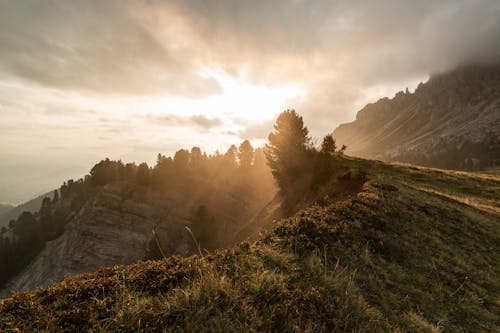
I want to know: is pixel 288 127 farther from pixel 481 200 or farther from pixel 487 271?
pixel 487 271

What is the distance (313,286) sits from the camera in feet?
17.3

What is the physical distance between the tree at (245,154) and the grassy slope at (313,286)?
104 meters

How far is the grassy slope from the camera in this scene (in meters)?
3.86

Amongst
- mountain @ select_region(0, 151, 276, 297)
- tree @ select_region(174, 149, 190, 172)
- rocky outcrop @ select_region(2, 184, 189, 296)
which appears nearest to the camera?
rocky outcrop @ select_region(2, 184, 189, 296)

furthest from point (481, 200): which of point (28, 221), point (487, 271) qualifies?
point (28, 221)

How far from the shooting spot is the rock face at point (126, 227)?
64625 mm

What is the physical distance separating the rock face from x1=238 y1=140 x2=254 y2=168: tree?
23.3 meters

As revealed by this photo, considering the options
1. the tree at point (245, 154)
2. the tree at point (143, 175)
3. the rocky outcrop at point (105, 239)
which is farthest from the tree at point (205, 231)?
the tree at point (245, 154)

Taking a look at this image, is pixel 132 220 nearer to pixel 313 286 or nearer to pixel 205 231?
pixel 205 231

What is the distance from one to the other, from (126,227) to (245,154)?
62.9 m

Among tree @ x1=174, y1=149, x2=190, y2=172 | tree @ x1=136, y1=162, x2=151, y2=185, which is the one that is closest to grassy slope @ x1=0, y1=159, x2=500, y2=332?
tree @ x1=136, y1=162, x2=151, y2=185

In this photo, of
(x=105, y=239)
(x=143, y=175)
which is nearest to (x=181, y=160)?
(x=143, y=175)

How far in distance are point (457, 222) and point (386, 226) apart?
664 cm

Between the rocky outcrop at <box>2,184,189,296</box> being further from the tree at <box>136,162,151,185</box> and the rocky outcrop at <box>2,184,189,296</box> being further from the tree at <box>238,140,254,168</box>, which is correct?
the tree at <box>238,140,254,168</box>
